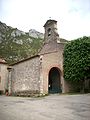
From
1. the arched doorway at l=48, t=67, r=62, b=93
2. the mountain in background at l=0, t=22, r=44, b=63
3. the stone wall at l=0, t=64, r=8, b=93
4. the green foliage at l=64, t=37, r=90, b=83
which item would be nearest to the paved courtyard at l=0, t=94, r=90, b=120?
the green foliage at l=64, t=37, r=90, b=83

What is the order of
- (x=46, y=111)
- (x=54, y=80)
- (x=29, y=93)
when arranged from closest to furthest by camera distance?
(x=46, y=111)
(x=29, y=93)
(x=54, y=80)

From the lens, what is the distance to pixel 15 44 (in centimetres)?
8825

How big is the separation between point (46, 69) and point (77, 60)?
507 centimetres

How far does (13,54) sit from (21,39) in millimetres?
19627

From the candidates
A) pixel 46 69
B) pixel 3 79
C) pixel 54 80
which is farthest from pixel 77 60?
pixel 3 79

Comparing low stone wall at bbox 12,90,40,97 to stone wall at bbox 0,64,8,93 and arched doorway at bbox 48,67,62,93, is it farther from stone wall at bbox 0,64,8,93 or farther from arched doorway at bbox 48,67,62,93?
stone wall at bbox 0,64,8,93

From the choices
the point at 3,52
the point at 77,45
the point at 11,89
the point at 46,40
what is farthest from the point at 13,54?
the point at 77,45

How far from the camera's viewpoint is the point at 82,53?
28453mm

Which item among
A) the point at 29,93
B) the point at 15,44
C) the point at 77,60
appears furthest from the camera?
the point at 15,44

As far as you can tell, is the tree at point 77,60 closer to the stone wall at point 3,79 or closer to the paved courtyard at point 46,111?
the paved courtyard at point 46,111

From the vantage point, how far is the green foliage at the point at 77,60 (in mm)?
28087

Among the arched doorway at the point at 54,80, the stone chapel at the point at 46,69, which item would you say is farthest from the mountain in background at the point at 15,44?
the arched doorway at the point at 54,80

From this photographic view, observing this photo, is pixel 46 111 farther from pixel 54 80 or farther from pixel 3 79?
pixel 3 79

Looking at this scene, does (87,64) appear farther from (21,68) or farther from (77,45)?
(21,68)
